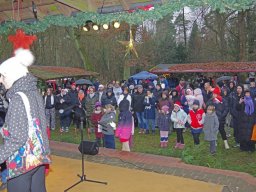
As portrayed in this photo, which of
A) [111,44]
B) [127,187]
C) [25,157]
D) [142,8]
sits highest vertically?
[111,44]

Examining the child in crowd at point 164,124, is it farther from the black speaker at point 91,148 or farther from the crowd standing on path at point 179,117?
the black speaker at point 91,148

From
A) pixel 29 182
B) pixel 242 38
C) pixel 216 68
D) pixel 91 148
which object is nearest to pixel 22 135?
pixel 29 182

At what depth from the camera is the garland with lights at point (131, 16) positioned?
552 centimetres

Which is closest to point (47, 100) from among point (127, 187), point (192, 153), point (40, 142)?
point (192, 153)

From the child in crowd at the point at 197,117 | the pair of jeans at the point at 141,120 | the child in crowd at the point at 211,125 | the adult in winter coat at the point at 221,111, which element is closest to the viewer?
the child in crowd at the point at 211,125

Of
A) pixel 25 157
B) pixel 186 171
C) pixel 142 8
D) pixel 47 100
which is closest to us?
pixel 25 157

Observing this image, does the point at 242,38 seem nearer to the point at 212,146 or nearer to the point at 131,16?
the point at 212,146

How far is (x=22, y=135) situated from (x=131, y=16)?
3976 mm

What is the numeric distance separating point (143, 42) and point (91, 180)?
3271 centimetres

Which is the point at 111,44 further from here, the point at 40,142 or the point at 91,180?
the point at 40,142

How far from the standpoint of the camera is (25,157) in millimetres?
3146

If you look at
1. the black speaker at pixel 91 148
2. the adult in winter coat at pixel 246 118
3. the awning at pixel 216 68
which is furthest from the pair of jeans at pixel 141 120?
the awning at pixel 216 68

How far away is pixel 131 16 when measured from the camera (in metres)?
6.48

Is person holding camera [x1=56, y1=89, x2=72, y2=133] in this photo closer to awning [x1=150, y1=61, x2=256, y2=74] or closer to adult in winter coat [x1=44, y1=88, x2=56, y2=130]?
adult in winter coat [x1=44, y1=88, x2=56, y2=130]
